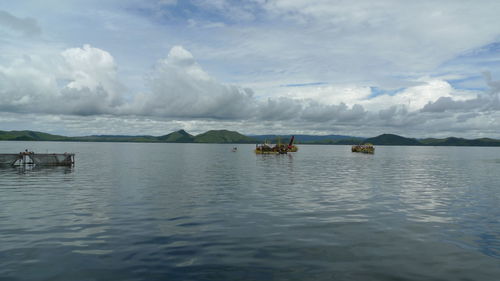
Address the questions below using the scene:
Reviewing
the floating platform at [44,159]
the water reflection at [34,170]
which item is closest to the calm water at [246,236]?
the water reflection at [34,170]

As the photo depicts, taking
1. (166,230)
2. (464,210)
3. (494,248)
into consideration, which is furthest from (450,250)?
(166,230)

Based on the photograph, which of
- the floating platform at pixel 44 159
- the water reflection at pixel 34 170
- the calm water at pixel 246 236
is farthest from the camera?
the floating platform at pixel 44 159

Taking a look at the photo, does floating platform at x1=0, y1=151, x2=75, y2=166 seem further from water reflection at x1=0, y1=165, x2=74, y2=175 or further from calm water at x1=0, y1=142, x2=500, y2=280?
calm water at x1=0, y1=142, x2=500, y2=280

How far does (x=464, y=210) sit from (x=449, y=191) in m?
16.0

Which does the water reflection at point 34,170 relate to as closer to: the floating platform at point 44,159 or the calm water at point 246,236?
the floating platform at point 44,159

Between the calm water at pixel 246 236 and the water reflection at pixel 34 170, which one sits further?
the water reflection at pixel 34 170

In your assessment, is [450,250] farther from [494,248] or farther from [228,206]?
[228,206]

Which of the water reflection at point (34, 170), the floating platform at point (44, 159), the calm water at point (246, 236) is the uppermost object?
the floating platform at point (44, 159)

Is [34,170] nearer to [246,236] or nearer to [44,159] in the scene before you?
[44,159]

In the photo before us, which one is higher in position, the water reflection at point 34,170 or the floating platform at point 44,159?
the floating platform at point 44,159

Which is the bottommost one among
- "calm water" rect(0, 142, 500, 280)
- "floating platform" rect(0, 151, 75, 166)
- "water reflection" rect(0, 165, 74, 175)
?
"water reflection" rect(0, 165, 74, 175)

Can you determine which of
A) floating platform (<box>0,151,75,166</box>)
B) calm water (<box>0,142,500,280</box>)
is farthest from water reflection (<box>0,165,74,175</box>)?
calm water (<box>0,142,500,280</box>)

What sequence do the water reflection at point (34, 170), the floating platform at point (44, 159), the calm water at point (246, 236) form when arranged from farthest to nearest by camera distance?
the floating platform at point (44, 159) → the water reflection at point (34, 170) → the calm water at point (246, 236)

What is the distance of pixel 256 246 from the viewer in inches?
786
